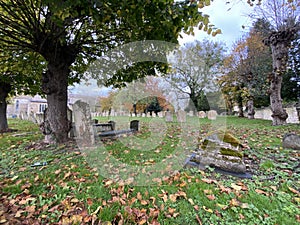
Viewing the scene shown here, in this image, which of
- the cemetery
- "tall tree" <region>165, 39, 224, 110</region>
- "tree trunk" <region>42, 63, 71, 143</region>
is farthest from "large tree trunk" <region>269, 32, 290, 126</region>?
"tall tree" <region>165, 39, 224, 110</region>

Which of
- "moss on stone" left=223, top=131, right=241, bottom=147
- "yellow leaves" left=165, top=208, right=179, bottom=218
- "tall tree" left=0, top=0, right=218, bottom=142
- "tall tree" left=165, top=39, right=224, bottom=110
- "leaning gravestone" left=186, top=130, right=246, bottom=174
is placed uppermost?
"tall tree" left=165, top=39, right=224, bottom=110

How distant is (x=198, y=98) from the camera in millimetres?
24734

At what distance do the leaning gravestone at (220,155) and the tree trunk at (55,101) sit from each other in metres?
4.41

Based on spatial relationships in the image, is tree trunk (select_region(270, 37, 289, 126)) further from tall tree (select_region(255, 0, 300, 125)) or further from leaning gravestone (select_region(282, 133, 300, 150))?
leaning gravestone (select_region(282, 133, 300, 150))

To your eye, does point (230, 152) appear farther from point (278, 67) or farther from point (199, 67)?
point (199, 67)

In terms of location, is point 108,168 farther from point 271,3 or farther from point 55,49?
point 271,3

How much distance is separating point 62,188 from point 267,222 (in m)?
3.08

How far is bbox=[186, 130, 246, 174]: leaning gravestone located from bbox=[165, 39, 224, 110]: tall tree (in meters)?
19.4

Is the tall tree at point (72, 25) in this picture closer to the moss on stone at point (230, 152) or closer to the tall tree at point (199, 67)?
the moss on stone at point (230, 152)

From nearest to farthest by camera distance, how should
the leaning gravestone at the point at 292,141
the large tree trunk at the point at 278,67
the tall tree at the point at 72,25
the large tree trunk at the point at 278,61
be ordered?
the tall tree at the point at 72,25
the leaning gravestone at the point at 292,141
the large tree trunk at the point at 278,61
the large tree trunk at the point at 278,67

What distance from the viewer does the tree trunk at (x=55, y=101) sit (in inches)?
210

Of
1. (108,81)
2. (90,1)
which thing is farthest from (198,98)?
(90,1)

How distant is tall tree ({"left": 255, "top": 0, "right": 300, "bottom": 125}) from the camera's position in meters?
9.08

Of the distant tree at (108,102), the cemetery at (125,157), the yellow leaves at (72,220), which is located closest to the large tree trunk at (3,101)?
the cemetery at (125,157)
